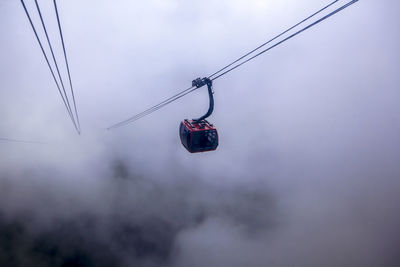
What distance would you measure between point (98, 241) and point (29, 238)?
15627mm

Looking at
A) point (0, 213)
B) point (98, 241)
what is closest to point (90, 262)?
point (98, 241)

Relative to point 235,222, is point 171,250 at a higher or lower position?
lower

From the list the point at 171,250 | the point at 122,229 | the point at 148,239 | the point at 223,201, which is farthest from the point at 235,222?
the point at 122,229

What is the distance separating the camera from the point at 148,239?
6003cm

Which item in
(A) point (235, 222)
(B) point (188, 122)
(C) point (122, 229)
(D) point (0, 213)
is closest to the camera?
(B) point (188, 122)

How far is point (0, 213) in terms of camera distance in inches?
2014

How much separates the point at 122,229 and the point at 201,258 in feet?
85.9

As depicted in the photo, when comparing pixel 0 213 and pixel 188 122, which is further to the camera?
pixel 0 213

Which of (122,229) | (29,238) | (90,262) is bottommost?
(90,262)

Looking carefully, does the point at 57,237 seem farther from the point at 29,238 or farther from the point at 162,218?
the point at 162,218

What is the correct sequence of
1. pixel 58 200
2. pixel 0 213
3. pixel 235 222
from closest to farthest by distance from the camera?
1. pixel 0 213
2. pixel 58 200
3. pixel 235 222

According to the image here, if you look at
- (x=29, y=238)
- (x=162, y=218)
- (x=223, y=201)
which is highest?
(x=223, y=201)

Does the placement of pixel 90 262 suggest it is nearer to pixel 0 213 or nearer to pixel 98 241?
pixel 98 241

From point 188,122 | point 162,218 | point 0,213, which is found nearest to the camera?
point 188,122
